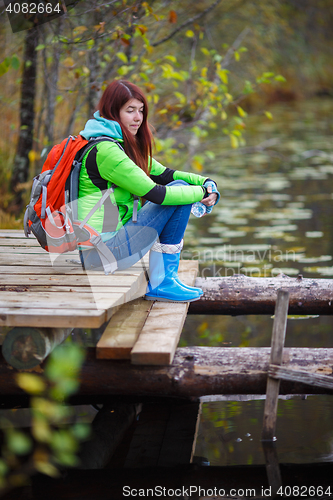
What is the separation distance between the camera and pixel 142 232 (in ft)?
10.6

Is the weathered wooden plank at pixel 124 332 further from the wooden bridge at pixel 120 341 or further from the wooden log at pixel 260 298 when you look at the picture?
the wooden log at pixel 260 298

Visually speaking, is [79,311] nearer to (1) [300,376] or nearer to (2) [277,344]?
(2) [277,344]

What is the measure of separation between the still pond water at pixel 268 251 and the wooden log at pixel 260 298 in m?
0.56

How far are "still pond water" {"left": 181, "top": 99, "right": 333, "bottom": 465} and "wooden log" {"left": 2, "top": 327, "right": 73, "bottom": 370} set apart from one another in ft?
3.47

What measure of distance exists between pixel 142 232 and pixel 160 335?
0.66 meters

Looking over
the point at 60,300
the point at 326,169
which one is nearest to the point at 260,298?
the point at 60,300

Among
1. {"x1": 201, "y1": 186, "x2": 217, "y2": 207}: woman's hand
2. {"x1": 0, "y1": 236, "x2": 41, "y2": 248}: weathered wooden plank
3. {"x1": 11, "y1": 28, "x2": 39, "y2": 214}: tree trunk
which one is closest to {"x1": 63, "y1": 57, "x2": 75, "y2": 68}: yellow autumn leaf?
{"x1": 11, "y1": 28, "x2": 39, "y2": 214}: tree trunk

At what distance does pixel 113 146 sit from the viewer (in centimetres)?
298

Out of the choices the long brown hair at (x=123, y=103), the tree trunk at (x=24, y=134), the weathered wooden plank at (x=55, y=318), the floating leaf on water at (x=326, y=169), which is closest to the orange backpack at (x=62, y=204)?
the long brown hair at (x=123, y=103)

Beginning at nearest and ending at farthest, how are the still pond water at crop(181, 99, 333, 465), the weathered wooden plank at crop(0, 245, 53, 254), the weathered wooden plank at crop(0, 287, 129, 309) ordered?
the weathered wooden plank at crop(0, 287, 129, 309) → the still pond water at crop(181, 99, 333, 465) → the weathered wooden plank at crop(0, 245, 53, 254)

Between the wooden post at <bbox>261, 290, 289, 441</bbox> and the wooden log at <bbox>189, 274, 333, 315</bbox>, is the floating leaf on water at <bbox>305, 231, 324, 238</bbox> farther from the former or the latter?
the wooden post at <bbox>261, 290, 289, 441</bbox>

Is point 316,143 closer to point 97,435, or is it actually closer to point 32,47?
point 32,47

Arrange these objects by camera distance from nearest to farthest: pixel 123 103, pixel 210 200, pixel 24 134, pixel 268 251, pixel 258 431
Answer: pixel 123 103 < pixel 258 431 < pixel 210 200 < pixel 24 134 < pixel 268 251

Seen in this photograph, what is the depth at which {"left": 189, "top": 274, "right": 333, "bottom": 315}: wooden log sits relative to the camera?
3859mm
